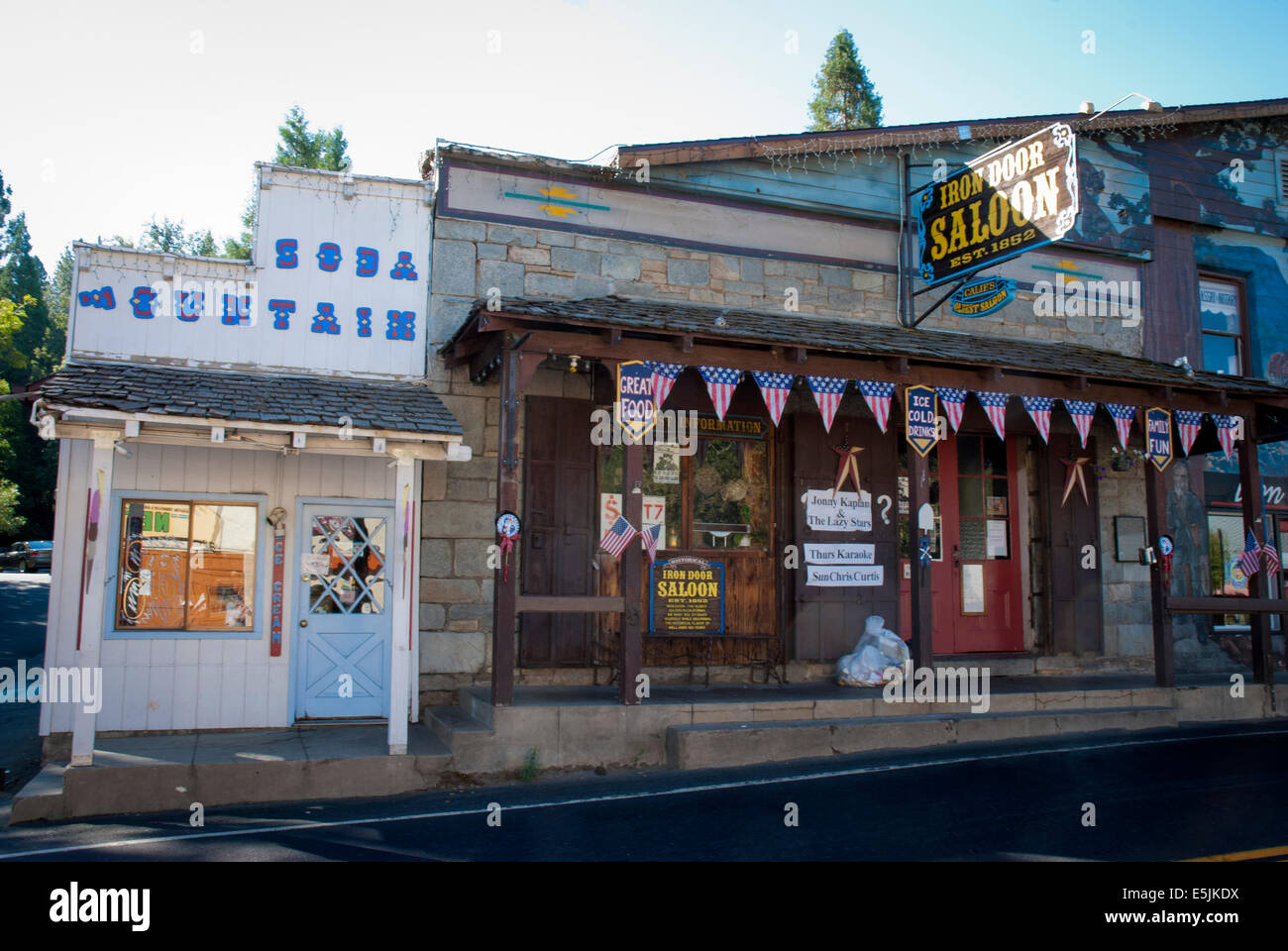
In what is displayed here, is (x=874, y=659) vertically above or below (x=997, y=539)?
below

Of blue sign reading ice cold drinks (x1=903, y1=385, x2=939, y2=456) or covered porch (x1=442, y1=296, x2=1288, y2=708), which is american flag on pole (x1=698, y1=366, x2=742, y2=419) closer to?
covered porch (x1=442, y1=296, x2=1288, y2=708)

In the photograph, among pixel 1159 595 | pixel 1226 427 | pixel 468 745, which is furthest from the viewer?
pixel 1226 427

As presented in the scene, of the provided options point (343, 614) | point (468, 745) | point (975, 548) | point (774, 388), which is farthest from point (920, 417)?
point (343, 614)

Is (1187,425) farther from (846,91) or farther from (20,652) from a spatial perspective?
(846,91)

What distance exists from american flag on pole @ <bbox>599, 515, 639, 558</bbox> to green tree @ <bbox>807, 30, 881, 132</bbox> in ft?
71.5

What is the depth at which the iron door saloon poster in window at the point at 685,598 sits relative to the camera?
9578mm

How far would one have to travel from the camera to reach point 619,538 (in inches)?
312

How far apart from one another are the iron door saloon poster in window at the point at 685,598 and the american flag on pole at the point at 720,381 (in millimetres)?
1953

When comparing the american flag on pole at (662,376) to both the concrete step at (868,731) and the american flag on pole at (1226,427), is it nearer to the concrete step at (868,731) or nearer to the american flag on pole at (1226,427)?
the concrete step at (868,731)

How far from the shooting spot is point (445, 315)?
9281 mm

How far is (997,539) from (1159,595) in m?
1.99

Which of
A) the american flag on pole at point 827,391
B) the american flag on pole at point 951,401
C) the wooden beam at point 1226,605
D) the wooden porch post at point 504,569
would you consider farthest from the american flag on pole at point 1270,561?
the wooden porch post at point 504,569

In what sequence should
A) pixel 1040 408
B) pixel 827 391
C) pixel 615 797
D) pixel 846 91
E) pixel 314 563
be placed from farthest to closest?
1. pixel 846 91
2. pixel 1040 408
3. pixel 827 391
4. pixel 314 563
5. pixel 615 797

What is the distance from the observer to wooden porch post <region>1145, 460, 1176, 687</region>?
10031 millimetres
